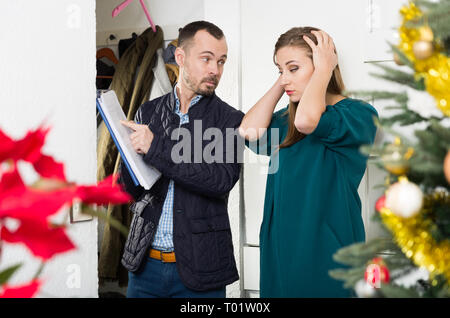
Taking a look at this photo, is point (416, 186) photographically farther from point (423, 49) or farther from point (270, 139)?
point (270, 139)

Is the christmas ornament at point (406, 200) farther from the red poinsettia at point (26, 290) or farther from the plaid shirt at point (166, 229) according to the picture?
the plaid shirt at point (166, 229)

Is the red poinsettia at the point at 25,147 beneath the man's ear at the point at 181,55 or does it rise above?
beneath

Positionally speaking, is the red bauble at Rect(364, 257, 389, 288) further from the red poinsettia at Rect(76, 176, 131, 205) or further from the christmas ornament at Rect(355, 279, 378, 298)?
the red poinsettia at Rect(76, 176, 131, 205)

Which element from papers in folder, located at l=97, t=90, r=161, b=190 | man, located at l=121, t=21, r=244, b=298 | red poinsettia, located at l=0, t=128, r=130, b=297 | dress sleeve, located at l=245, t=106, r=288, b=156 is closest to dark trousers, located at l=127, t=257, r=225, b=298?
man, located at l=121, t=21, r=244, b=298

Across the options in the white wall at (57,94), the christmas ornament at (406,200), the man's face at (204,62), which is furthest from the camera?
the man's face at (204,62)

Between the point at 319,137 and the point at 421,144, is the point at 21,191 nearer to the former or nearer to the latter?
the point at 421,144

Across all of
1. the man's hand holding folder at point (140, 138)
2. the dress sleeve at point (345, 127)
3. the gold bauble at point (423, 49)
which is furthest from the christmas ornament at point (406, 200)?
the man's hand holding folder at point (140, 138)

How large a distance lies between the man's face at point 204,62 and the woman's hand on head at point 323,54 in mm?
299

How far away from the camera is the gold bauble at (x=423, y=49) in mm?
485

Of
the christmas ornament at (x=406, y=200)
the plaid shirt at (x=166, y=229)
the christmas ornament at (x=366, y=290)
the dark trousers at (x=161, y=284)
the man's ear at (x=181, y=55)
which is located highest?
the man's ear at (x=181, y=55)

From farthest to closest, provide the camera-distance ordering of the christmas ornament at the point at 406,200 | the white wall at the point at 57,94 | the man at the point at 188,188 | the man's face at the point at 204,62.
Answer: the man's face at the point at 204,62 → the man at the point at 188,188 → the white wall at the point at 57,94 → the christmas ornament at the point at 406,200

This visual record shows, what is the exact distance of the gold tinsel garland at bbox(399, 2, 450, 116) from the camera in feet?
1.54

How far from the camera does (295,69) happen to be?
119 cm

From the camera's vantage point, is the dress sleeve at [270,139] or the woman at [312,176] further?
the dress sleeve at [270,139]
